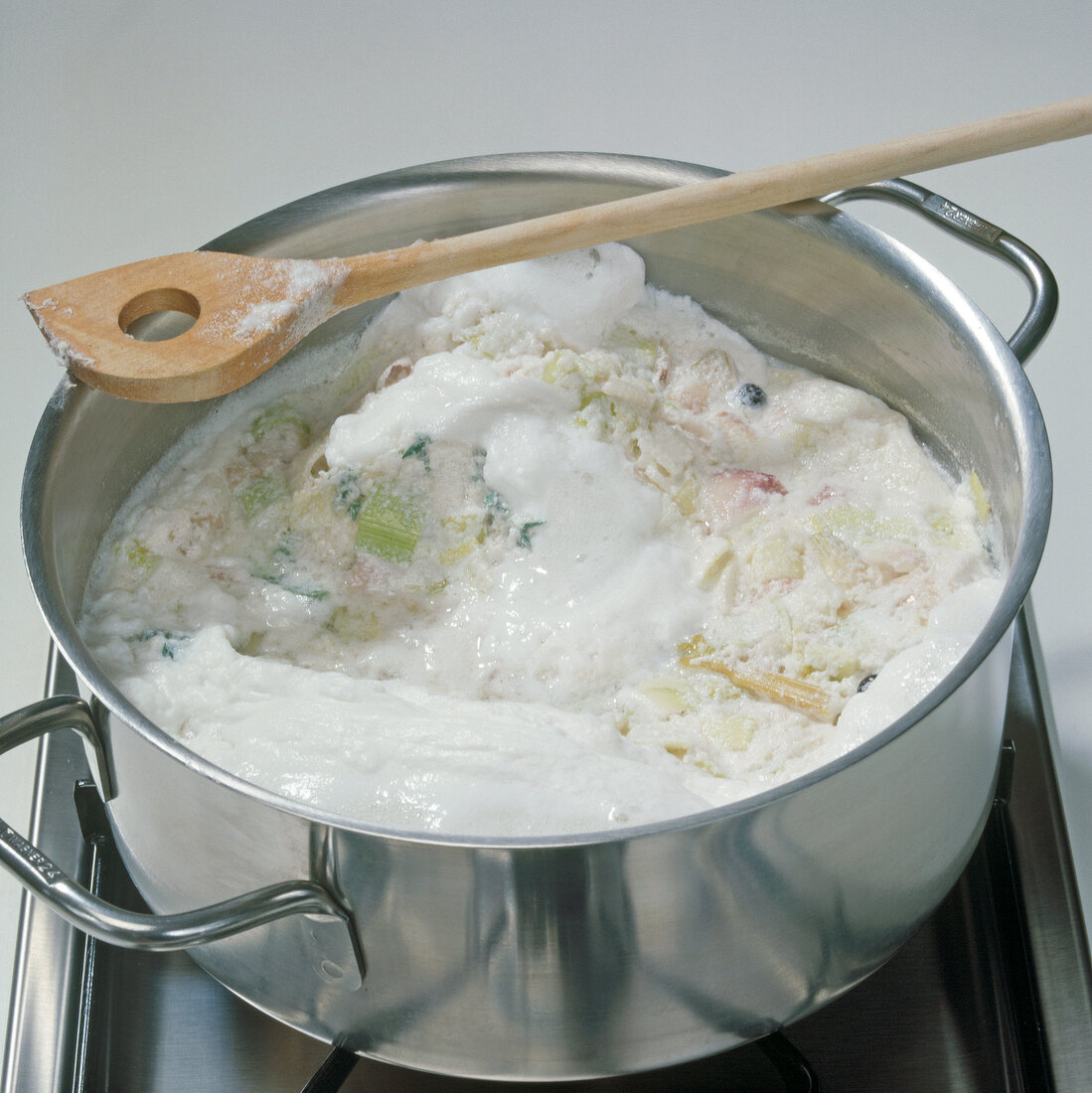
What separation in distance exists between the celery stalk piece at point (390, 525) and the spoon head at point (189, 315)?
126 millimetres

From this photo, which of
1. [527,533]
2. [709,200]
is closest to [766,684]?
[527,533]

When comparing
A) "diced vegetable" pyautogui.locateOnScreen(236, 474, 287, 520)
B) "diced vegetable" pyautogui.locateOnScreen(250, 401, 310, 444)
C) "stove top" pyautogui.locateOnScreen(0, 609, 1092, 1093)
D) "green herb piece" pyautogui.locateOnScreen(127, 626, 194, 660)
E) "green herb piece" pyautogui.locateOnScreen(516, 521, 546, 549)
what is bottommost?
"stove top" pyautogui.locateOnScreen(0, 609, 1092, 1093)

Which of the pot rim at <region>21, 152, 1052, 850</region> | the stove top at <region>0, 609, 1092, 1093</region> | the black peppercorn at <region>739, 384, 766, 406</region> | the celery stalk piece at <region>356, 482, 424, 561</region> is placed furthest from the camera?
the black peppercorn at <region>739, 384, 766, 406</region>

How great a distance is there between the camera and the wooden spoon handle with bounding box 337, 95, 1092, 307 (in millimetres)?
880

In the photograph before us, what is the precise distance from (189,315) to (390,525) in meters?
0.20

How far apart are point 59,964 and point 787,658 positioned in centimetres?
51

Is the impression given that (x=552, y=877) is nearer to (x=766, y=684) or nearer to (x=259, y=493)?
(x=766, y=684)

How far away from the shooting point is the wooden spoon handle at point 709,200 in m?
0.88

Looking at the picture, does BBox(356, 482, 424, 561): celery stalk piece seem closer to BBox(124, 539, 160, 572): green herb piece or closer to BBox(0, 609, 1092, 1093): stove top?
BBox(124, 539, 160, 572): green herb piece

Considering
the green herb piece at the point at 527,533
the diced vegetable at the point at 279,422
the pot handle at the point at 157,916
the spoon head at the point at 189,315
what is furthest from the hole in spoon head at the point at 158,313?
the pot handle at the point at 157,916

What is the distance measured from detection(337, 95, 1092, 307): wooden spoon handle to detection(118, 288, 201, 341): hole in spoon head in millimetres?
107

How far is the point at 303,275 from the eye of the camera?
2.84ft

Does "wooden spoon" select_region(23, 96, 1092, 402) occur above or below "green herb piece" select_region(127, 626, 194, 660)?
above

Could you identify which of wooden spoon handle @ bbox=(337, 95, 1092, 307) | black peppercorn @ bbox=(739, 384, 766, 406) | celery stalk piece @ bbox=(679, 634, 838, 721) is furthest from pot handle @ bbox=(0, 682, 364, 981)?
black peppercorn @ bbox=(739, 384, 766, 406)
